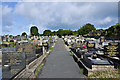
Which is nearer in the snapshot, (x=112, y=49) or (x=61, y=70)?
(x=61, y=70)

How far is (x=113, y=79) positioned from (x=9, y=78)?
476 cm

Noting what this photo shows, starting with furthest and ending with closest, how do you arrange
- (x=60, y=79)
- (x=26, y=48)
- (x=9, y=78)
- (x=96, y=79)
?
1. (x=26, y=48)
2. (x=60, y=79)
3. (x=96, y=79)
4. (x=9, y=78)

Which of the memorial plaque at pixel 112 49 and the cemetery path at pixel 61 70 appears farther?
the memorial plaque at pixel 112 49

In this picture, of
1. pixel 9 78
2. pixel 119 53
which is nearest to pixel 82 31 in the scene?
pixel 119 53

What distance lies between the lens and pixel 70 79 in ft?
21.1

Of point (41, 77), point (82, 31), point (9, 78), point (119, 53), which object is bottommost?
point (41, 77)

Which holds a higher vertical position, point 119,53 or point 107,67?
point 119,53

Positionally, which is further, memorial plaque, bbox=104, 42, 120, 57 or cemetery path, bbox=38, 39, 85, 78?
memorial plaque, bbox=104, 42, 120, 57

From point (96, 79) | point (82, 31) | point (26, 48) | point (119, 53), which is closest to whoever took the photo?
point (96, 79)

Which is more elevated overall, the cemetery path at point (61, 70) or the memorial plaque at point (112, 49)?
the memorial plaque at point (112, 49)

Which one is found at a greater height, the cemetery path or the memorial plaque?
the memorial plaque

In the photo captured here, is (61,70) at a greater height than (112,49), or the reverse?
(112,49)

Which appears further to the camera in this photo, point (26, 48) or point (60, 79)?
point (26, 48)

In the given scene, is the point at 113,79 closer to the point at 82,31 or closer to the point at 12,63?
the point at 12,63
